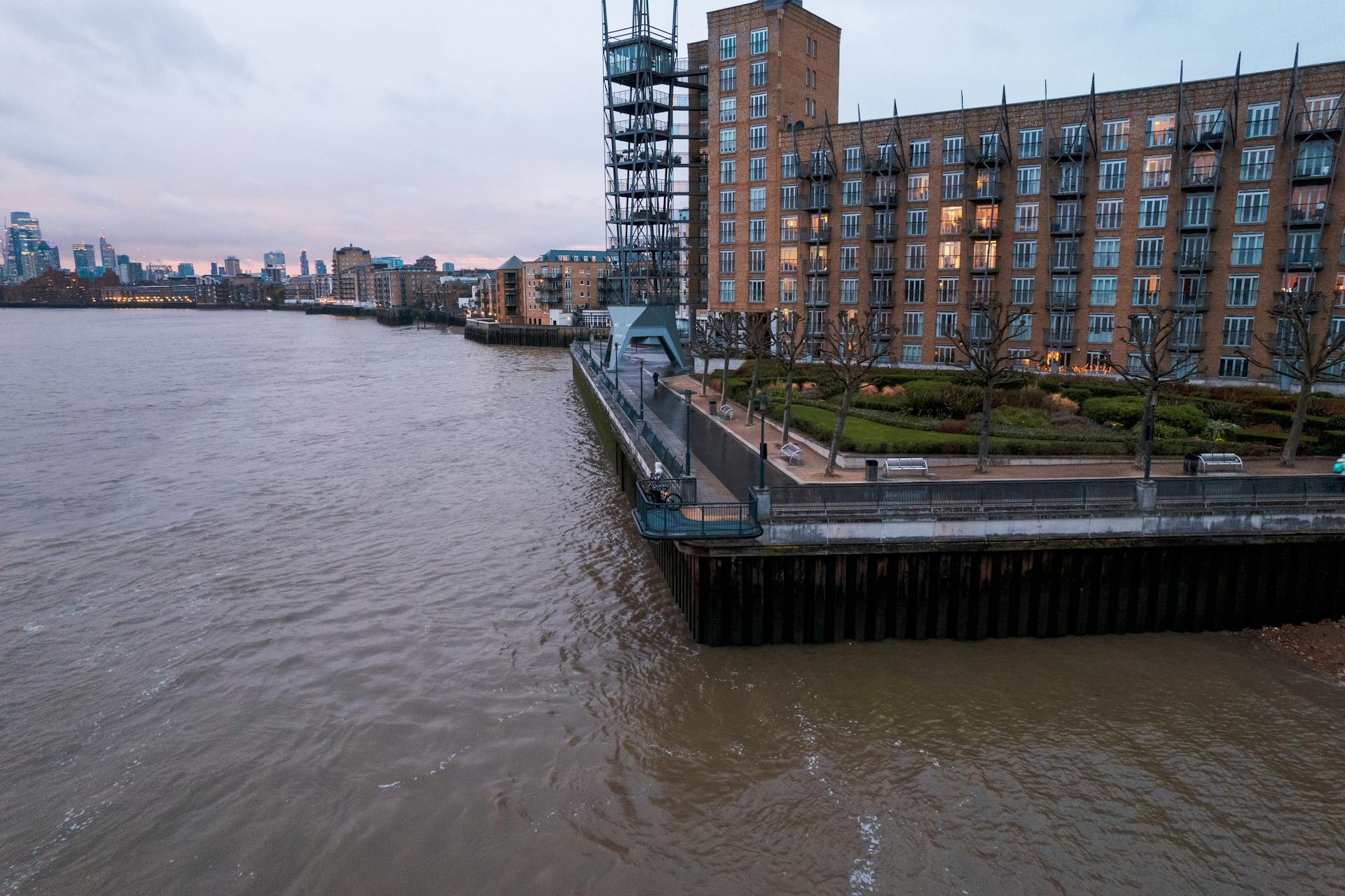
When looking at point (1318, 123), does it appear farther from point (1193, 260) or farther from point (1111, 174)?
point (1111, 174)

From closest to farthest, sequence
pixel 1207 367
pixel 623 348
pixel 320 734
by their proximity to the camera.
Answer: pixel 320 734
pixel 1207 367
pixel 623 348

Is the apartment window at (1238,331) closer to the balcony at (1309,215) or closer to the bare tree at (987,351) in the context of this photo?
the balcony at (1309,215)

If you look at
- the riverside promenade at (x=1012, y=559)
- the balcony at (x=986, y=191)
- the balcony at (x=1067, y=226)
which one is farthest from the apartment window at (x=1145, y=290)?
the riverside promenade at (x=1012, y=559)

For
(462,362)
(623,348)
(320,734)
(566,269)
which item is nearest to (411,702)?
(320,734)

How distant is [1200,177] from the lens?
153ft

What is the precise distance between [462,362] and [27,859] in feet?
323

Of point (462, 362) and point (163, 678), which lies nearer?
point (163, 678)

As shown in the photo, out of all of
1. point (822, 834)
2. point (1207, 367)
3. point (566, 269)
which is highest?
point (566, 269)

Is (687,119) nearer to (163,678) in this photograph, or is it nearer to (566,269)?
(163,678)

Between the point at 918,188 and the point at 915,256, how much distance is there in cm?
448

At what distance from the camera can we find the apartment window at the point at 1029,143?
5150 centimetres

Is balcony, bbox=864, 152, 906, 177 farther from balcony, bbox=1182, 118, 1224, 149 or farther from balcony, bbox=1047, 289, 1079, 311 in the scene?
balcony, bbox=1182, 118, 1224, 149

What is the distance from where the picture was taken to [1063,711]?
1769cm

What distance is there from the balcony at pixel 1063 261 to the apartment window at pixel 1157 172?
5.22 meters
